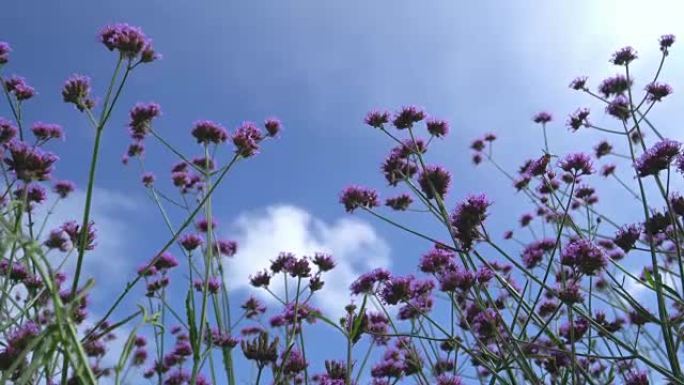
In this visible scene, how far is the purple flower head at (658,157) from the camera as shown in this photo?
126 inches

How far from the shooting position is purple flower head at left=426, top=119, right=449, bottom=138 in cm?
484

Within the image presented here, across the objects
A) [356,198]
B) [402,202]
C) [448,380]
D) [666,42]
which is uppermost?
[666,42]

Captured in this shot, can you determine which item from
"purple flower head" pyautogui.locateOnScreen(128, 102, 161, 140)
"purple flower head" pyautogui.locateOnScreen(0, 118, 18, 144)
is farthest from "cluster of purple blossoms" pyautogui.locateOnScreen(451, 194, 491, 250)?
"purple flower head" pyautogui.locateOnScreen(0, 118, 18, 144)

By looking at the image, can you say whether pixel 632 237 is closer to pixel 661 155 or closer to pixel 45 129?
pixel 661 155

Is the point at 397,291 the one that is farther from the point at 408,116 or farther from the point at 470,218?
the point at 408,116

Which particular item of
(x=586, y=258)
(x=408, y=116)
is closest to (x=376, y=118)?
(x=408, y=116)

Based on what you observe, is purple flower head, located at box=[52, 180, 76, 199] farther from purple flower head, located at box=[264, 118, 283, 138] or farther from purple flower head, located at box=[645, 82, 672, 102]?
purple flower head, located at box=[645, 82, 672, 102]

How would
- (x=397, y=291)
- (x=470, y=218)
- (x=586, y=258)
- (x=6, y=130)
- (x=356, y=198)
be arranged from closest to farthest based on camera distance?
(x=586, y=258) → (x=470, y=218) → (x=397, y=291) → (x=6, y=130) → (x=356, y=198)

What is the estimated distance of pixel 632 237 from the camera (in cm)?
339

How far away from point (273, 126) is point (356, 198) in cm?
84

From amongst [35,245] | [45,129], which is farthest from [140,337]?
[35,245]

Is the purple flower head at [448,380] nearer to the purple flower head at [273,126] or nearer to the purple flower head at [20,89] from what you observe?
the purple flower head at [273,126]

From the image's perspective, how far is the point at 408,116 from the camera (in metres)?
4.64

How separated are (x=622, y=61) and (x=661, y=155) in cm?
256
